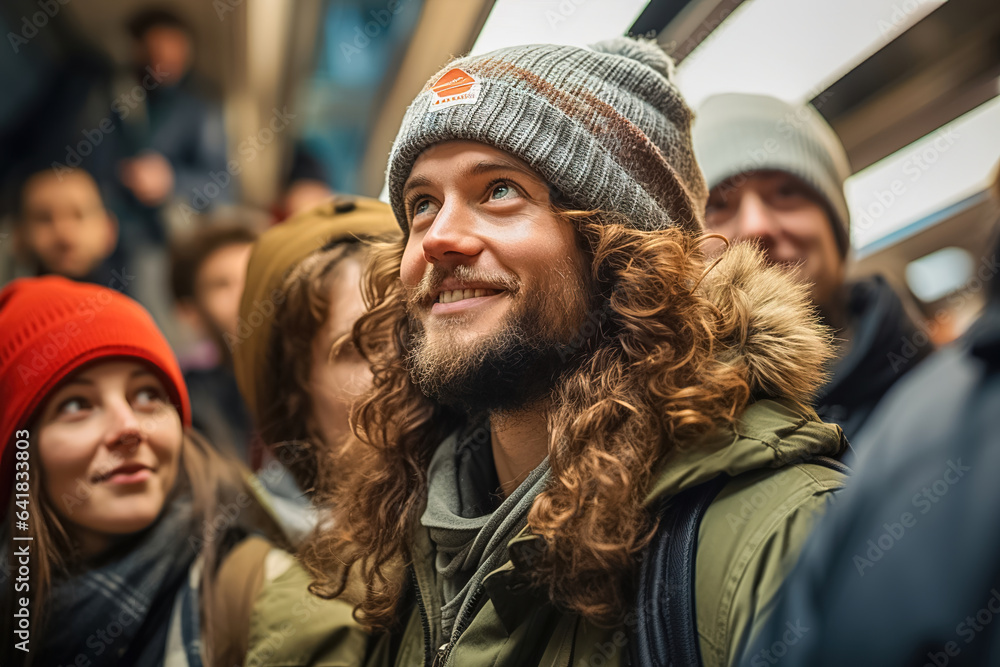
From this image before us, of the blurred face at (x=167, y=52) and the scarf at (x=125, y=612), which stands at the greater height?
the blurred face at (x=167, y=52)

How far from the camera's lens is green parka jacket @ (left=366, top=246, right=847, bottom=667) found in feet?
3.25

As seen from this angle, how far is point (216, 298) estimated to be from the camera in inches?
98.5

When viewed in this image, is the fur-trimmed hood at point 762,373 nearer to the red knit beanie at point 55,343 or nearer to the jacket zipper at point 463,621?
the jacket zipper at point 463,621

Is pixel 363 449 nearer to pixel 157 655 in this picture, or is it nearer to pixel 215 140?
pixel 157 655

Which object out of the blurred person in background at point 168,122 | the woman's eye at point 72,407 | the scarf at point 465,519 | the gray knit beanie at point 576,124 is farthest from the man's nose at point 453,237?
the blurred person in background at point 168,122

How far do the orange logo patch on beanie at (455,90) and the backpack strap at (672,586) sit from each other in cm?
76

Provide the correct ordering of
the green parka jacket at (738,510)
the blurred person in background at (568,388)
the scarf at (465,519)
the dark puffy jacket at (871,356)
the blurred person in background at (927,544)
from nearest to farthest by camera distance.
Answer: the blurred person in background at (927,544) → the green parka jacket at (738,510) → the blurred person in background at (568,388) → the scarf at (465,519) → the dark puffy jacket at (871,356)

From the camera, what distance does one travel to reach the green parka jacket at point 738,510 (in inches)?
39.0

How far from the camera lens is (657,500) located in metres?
1.12

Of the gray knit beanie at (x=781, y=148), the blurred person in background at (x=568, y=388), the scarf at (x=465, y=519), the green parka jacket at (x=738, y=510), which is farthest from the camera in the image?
the gray knit beanie at (x=781, y=148)

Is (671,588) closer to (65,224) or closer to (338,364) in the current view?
(338,364)

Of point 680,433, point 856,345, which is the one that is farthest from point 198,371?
point 856,345

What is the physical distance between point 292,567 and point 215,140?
1.50 meters

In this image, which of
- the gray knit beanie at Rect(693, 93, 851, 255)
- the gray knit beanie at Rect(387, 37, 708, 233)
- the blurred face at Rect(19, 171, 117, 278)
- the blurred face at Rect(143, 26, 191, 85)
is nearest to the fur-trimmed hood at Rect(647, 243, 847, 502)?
the gray knit beanie at Rect(387, 37, 708, 233)
